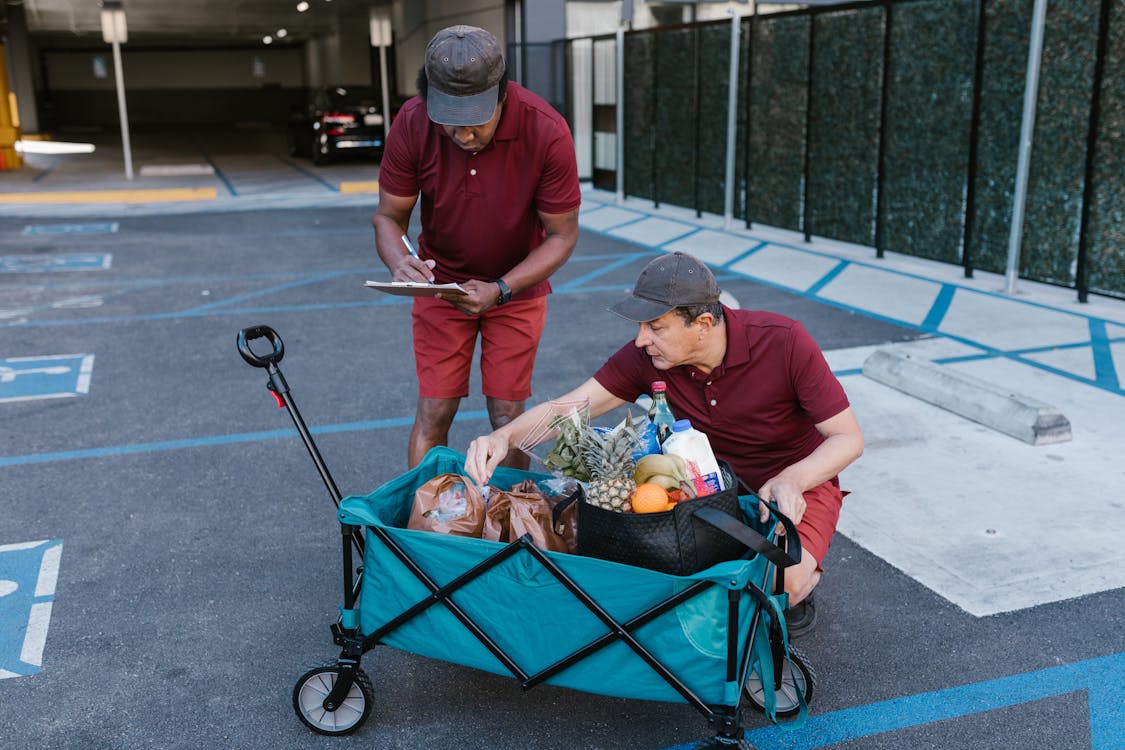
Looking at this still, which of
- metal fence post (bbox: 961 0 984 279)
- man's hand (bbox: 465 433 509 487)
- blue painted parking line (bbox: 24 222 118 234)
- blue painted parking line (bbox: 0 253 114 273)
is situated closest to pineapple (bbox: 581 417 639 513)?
man's hand (bbox: 465 433 509 487)

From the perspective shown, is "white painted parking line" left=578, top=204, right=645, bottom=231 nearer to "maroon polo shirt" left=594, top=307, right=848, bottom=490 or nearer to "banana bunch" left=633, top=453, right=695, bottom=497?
"maroon polo shirt" left=594, top=307, right=848, bottom=490

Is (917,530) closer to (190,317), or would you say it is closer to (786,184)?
(190,317)

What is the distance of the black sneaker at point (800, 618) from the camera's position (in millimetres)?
3283

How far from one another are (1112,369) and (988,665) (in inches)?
147

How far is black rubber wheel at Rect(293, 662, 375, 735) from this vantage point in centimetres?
290

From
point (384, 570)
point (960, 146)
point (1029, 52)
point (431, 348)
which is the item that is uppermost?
point (1029, 52)

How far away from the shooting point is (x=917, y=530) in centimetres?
415

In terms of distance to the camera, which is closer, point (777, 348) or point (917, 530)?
point (777, 348)

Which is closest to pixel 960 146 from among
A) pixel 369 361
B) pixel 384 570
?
pixel 369 361

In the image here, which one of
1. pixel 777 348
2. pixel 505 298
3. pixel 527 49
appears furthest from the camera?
pixel 527 49

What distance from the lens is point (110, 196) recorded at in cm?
1645

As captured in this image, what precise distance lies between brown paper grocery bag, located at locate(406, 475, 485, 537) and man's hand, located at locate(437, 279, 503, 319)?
0.80 metres

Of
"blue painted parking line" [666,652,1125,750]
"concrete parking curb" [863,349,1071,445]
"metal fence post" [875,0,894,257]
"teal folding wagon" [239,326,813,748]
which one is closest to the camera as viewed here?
"teal folding wagon" [239,326,813,748]

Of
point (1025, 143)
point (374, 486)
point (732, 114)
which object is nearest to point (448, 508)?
point (374, 486)
